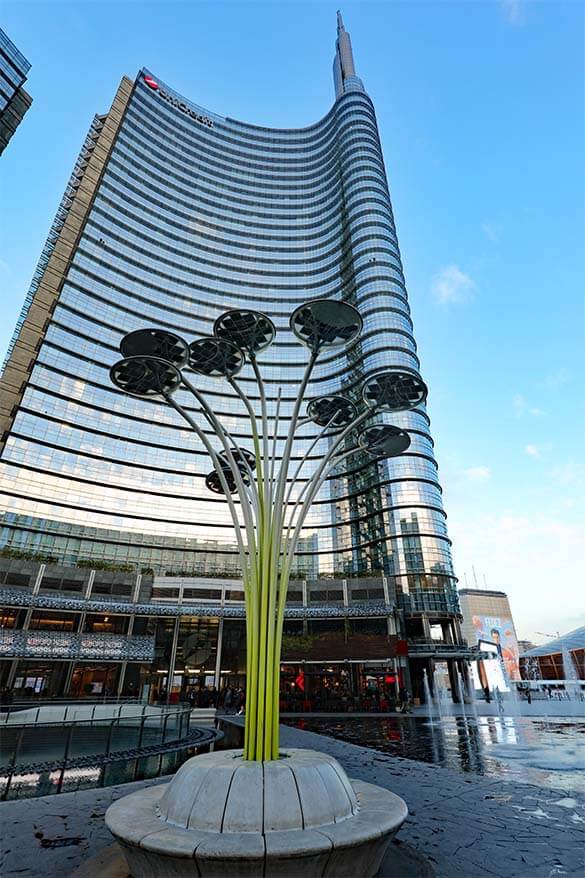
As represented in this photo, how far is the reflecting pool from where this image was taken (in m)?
11.8

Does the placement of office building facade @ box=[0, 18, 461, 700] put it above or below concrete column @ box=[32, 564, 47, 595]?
above

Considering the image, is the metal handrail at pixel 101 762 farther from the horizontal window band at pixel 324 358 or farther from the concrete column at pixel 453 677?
the horizontal window band at pixel 324 358

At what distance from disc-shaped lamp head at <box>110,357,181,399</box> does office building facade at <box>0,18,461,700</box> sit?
46719mm

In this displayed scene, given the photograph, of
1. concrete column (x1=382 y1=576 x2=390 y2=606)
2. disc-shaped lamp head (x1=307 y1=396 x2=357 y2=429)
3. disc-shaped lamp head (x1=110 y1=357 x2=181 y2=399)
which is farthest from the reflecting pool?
concrete column (x1=382 y1=576 x2=390 y2=606)

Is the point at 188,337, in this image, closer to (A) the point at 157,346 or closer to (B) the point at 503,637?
(A) the point at 157,346

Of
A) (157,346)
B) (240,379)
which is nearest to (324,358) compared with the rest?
(240,379)

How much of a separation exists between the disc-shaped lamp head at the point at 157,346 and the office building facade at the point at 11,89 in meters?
30.3

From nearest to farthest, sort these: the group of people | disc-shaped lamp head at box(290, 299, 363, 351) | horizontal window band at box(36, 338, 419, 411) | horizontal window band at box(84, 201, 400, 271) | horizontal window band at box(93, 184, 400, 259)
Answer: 1. disc-shaped lamp head at box(290, 299, 363, 351)
2. the group of people
3. horizontal window band at box(36, 338, 419, 411)
4. horizontal window band at box(84, 201, 400, 271)
5. horizontal window band at box(93, 184, 400, 259)

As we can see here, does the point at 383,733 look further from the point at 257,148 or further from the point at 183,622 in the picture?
the point at 257,148

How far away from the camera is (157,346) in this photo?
13828 mm

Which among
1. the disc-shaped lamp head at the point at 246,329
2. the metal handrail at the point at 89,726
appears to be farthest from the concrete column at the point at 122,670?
the disc-shaped lamp head at the point at 246,329

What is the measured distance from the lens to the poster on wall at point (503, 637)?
78.7 metres

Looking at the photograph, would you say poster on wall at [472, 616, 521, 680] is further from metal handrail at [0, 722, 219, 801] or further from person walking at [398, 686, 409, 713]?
metal handrail at [0, 722, 219, 801]

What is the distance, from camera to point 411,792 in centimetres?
969
